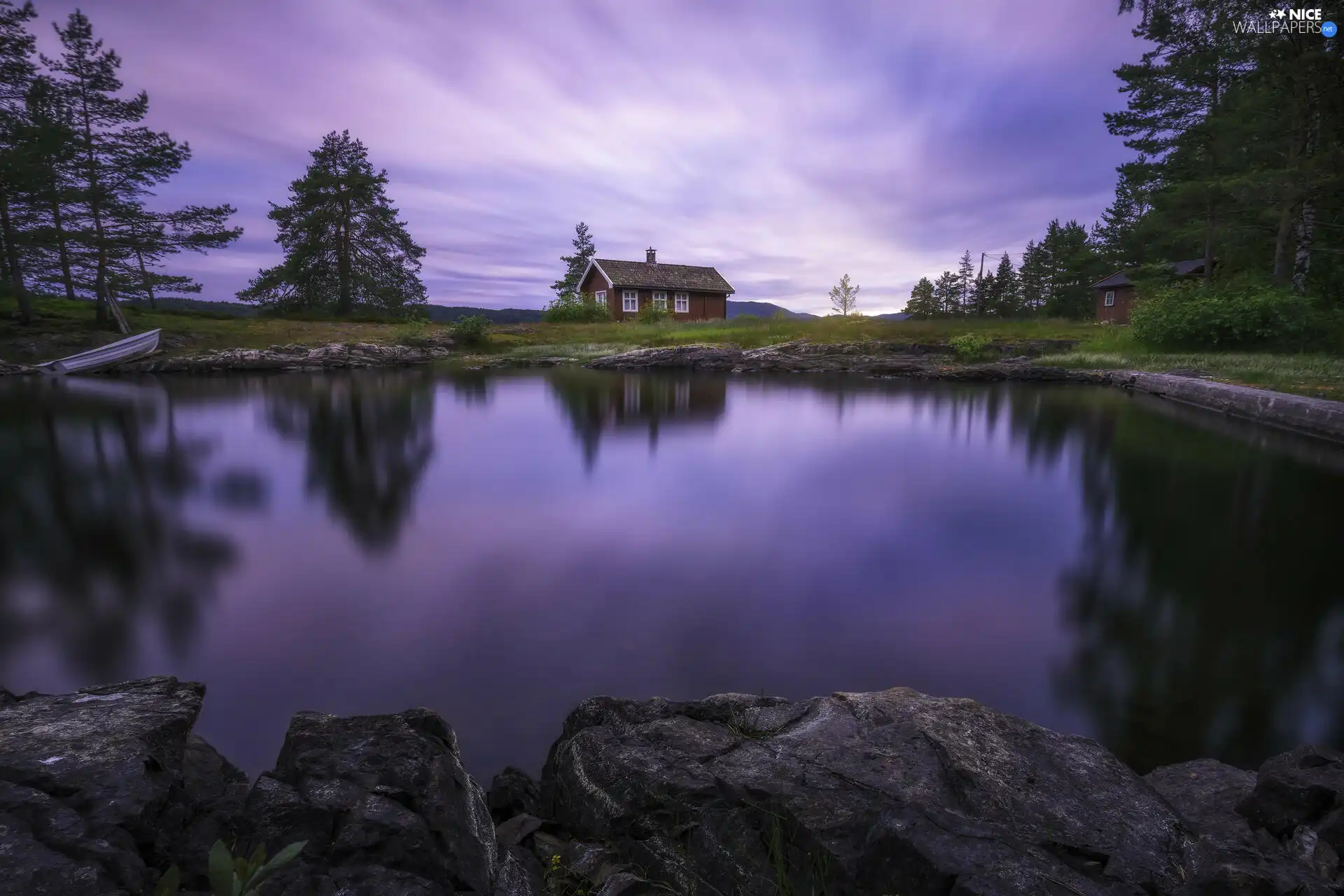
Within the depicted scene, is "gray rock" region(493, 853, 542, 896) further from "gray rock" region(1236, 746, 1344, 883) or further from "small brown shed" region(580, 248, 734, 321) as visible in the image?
"small brown shed" region(580, 248, 734, 321)

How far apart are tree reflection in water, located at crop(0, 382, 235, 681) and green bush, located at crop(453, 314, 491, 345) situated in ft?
89.1

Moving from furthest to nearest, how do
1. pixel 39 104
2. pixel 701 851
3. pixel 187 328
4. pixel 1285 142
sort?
pixel 187 328 < pixel 39 104 < pixel 1285 142 < pixel 701 851

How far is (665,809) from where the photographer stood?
2.36 metres

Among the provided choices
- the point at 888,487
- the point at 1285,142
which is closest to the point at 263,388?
the point at 888,487

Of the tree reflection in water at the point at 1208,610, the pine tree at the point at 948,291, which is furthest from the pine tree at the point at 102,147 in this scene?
the pine tree at the point at 948,291

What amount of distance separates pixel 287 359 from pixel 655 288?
2812 cm

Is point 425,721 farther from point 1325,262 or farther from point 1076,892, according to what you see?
point 1325,262

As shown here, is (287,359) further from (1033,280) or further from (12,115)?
(1033,280)

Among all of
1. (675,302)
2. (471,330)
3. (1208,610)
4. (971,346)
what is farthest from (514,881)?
(675,302)

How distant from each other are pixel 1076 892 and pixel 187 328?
146ft

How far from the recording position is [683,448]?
43.4ft

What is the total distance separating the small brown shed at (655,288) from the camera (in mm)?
51375

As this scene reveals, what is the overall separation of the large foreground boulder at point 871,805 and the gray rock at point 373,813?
0.54 metres

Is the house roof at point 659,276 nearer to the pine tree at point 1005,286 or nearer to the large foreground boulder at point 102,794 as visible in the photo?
the pine tree at point 1005,286
